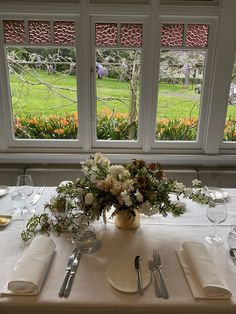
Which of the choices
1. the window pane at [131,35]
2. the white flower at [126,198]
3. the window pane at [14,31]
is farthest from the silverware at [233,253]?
the window pane at [14,31]

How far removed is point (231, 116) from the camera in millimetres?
2564

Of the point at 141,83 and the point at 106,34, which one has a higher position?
the point at 106,34

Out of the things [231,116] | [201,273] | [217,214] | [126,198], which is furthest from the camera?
[231,116]

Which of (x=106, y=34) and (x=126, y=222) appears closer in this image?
(x=126, y=222)

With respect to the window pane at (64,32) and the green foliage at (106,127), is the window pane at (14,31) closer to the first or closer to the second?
the window pane at (64,32)

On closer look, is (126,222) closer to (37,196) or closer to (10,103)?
(37,196)

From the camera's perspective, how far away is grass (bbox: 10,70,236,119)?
2.47 meters

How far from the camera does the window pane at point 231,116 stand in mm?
2484

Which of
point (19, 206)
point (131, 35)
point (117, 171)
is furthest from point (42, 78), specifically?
point (117, 171)

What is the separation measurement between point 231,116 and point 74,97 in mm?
1284

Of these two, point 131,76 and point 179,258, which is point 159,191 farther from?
point 131,76

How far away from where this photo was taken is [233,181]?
94.9 inches

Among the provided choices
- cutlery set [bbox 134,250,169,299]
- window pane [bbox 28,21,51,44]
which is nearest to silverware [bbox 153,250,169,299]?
cutlery set [bbox 134,250,169,299]

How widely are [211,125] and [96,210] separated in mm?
1593
